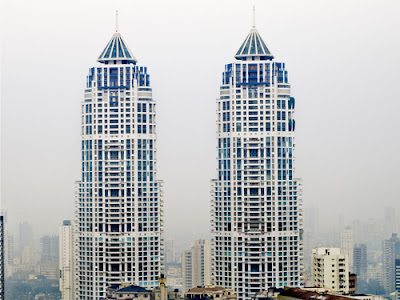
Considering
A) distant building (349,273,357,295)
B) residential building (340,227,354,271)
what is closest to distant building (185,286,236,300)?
distant building (349,273,357,295)

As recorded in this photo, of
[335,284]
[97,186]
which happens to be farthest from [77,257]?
[335,284]

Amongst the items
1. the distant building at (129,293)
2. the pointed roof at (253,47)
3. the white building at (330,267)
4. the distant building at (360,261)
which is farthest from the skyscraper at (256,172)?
the distant building at (129,293)

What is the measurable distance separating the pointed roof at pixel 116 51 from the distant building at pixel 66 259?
3.43 metres

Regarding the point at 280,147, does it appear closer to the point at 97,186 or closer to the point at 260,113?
the point at 260,113

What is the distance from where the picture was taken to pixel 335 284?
2375cm

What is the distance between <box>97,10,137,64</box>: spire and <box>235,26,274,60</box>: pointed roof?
2200 millimetres

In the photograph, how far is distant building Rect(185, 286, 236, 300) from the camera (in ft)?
72.5

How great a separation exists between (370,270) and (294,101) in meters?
3.80

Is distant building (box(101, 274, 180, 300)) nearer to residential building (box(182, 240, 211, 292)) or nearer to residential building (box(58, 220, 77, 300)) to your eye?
residential building (box(182, 240, 211, 292))

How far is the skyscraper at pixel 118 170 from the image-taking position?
24.2m

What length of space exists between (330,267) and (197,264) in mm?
2774

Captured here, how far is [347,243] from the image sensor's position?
79.9ft

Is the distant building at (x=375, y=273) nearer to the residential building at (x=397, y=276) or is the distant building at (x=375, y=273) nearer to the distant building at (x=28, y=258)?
the residential building at (x=397, y=276)

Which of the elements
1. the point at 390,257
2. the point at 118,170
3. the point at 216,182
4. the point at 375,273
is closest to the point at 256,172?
the point at 216,182
